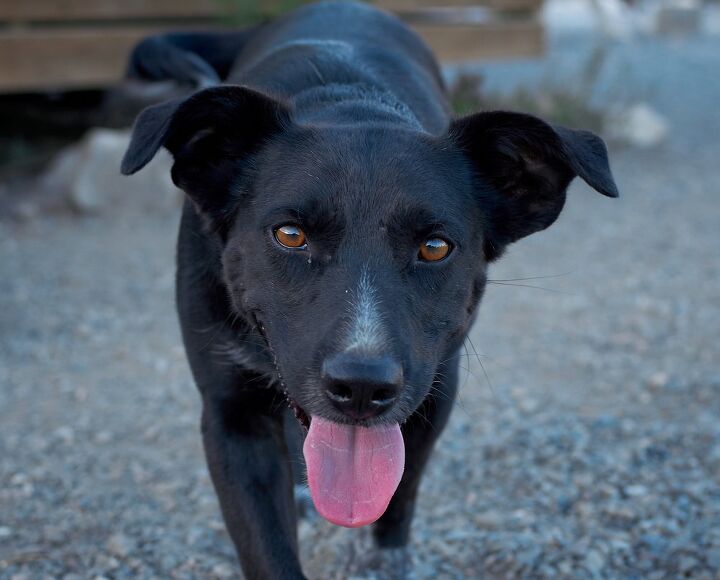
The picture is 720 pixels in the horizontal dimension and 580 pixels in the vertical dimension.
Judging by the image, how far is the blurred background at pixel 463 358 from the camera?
10.5ft

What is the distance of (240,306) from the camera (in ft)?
8.39

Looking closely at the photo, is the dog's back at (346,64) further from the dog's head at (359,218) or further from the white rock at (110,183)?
the white rock at (110,183)

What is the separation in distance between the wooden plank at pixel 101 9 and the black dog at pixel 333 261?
5.24 metres

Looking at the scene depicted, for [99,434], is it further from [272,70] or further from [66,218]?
[66,218]

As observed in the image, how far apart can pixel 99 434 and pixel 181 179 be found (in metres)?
1.75

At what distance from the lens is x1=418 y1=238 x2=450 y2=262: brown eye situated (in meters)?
2.37

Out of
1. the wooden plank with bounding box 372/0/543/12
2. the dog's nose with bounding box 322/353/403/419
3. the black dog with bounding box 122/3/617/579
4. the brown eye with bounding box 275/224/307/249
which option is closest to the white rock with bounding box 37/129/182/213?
the wooden plank with bounding box 372/0/543/12

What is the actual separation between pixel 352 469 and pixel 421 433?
67 centimetres

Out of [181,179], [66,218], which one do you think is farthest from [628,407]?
[66,218]

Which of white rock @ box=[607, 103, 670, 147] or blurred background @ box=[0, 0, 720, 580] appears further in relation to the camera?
white rock @ box=[607, 103, 670, 147]

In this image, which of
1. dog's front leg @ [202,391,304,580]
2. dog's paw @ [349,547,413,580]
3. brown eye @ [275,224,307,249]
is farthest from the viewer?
dog's paw @ [349,547,413,580]

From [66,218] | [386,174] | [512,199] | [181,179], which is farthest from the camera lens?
[66,218]

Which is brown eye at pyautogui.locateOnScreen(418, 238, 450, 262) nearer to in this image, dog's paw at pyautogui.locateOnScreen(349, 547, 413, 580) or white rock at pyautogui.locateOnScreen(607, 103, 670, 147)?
dog's paw at pyautogui.locateOnScreen(349, 547, 413, 580)

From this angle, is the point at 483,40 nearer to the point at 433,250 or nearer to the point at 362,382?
the point at 433,250
